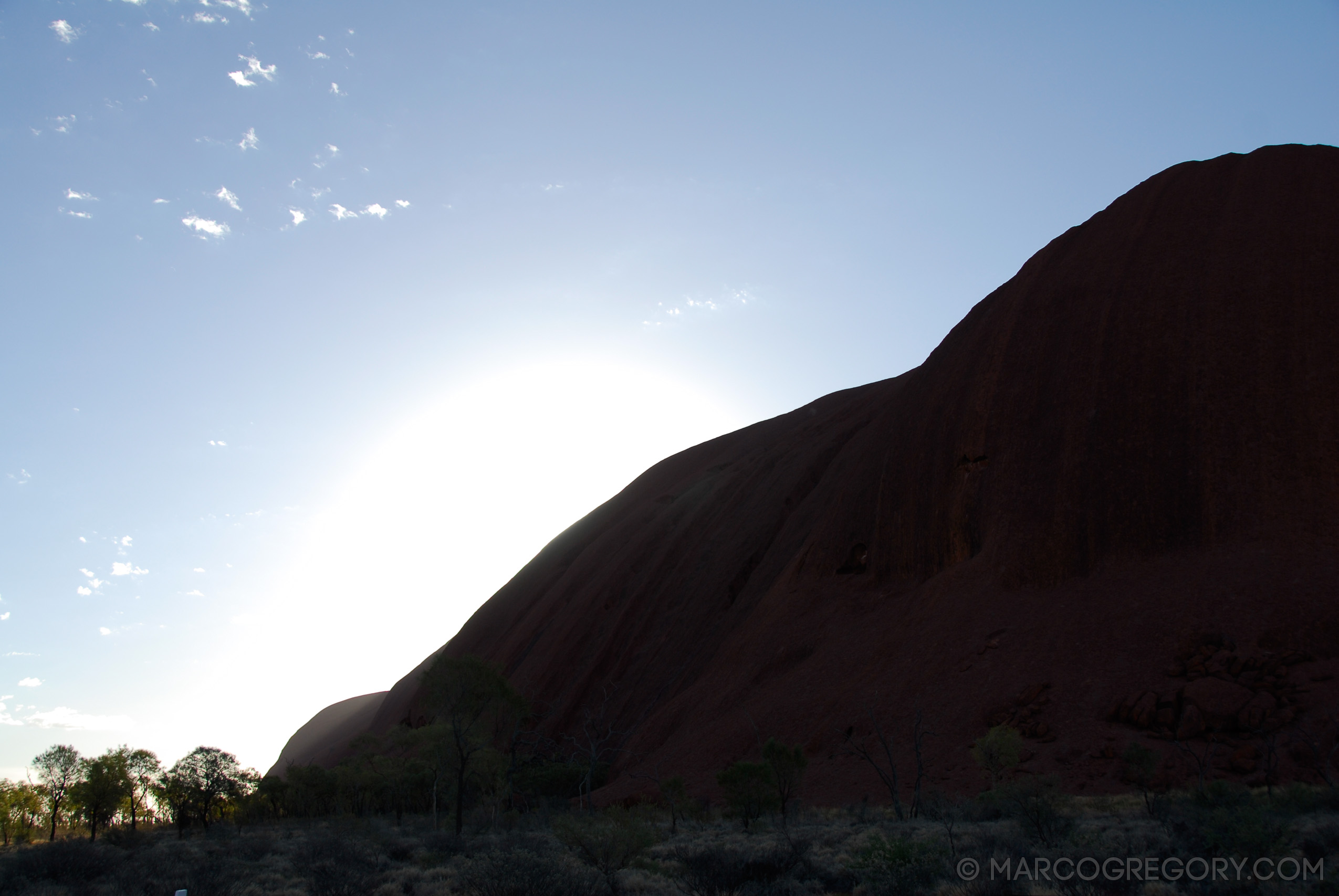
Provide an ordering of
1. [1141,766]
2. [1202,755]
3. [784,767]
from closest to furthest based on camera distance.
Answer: [1141,766] < [1202,755] < [784,767]

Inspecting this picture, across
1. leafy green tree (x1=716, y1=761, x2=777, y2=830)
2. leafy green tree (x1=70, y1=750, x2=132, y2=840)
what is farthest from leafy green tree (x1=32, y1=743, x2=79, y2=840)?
leafy green tree (x1=716, y1=761, x2=777, y2=830)

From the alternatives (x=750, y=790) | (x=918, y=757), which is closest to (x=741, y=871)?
(x=918, y=757)

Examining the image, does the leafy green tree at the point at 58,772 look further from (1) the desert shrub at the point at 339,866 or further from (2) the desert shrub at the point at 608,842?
(2) the desert shrub at the point at 608,842

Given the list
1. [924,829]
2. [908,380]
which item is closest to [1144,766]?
[924,829]

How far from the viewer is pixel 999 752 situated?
21531 millimetres

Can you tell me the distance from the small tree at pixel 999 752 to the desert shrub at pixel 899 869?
11912mm

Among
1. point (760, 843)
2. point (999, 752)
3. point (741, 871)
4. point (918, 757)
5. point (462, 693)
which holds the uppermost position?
point (462, 693)

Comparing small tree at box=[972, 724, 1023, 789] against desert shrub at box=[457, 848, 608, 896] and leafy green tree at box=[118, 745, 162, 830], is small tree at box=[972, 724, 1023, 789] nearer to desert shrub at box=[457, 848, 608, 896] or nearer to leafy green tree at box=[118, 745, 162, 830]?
desert shrub at box=[457, 848, 608, 896]

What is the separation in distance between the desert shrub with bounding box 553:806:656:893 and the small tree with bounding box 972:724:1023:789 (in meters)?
12.5

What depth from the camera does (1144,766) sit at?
19.4 meters

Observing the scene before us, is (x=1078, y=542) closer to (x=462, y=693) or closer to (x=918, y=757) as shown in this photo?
(x=918, y=757)

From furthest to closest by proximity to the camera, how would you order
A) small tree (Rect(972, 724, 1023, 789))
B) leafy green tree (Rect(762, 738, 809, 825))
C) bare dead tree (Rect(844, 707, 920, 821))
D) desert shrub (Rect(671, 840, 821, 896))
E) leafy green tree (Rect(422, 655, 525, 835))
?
1. leafy green tree (Rect(422, 655, 525, 835))
2. bare dead tree (Rect(844, 707, 920, 821))
3. leafy green tree (Rect(762, 738, 809, 825))
4. small tree (Rect(972, 724, 1023, 789))
5. desert shrub (Rect(671, 840, 821, 896))

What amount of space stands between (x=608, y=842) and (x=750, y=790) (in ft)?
38.6

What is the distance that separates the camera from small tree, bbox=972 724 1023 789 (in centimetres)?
2141
